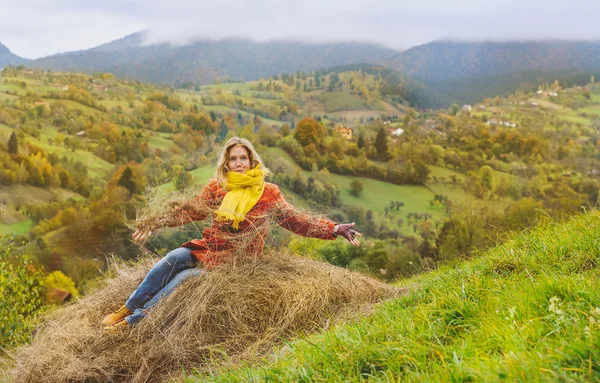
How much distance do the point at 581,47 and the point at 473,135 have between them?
2808 centimetres

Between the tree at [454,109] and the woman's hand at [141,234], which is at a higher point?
the woman's hand at [141,234]

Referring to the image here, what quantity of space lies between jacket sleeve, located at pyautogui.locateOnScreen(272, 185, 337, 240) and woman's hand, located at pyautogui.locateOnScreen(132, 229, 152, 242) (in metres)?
1.27

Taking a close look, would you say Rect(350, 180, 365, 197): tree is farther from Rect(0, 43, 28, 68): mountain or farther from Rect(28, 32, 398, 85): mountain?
Rect(0, 43, 28, 68): mountain

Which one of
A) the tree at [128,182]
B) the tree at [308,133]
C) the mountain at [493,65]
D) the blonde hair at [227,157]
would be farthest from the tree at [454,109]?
the blonde hair at [227,157]

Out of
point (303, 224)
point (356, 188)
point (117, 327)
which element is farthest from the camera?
point (356, 188)

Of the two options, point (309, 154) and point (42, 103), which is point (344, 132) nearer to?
point (309, 154)

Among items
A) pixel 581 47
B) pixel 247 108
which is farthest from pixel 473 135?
pixel 581 47

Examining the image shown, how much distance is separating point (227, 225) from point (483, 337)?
2981mm

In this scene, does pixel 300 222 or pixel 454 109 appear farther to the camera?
pixel 454 109

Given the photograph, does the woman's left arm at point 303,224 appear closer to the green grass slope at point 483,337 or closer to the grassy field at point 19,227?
the green grass slope at point 483,337

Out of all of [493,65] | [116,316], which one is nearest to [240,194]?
[116,316]

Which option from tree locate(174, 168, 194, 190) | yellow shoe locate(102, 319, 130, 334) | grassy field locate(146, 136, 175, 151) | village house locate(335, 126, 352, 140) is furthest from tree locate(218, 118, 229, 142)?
yellow shoe locate(102, 319, 130, 334)

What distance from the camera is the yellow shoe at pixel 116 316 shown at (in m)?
4.20

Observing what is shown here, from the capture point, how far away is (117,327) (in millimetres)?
4027
